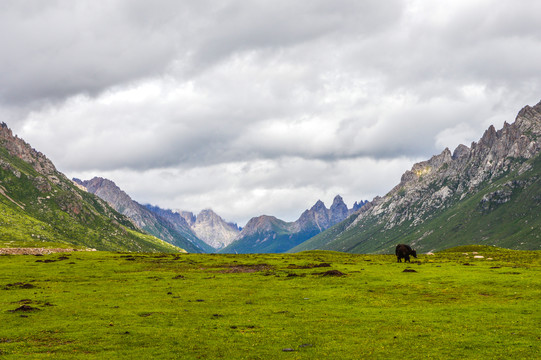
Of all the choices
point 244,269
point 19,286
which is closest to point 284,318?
point 19,286

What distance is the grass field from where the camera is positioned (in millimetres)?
26766

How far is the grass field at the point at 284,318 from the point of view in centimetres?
2677

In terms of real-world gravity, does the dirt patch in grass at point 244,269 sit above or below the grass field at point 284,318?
below

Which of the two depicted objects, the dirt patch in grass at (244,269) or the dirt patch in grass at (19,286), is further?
the dirt patch in grass at (244,269)

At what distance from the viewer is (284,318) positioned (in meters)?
37.0

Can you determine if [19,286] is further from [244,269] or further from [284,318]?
[284,318]

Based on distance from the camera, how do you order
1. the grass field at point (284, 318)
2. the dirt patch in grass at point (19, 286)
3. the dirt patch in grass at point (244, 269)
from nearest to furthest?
the grass field at point (284, 318) < the dirt patch in grass at point (19, 286) < the dirt patch in grass at point (244, 269)

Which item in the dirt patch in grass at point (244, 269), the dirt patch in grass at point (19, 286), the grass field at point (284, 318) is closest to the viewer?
the grass field at point (284, 318)

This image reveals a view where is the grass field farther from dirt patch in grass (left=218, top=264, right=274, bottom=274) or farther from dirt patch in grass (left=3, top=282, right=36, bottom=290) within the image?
dirt patch in grass (left=218, top=264, right=274, bottom=274)

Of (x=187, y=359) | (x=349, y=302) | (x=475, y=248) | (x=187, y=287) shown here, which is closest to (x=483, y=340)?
(x=349, y=302)

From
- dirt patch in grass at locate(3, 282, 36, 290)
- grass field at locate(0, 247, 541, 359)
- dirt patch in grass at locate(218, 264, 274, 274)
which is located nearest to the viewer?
grass field at locate(0, 247, 541, 359)

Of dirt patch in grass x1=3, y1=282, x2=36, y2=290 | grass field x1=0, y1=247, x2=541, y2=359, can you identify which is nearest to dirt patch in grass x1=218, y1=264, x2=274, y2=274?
grass field x1=0, y1=247, x2=541, y2=359

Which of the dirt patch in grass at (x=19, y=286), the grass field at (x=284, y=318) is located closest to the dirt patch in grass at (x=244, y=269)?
the grass field at (x=284, y=318)

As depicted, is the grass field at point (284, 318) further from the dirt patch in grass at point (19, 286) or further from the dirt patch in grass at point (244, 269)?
the dirt patch in grass at point (244, 269)
